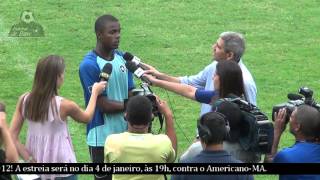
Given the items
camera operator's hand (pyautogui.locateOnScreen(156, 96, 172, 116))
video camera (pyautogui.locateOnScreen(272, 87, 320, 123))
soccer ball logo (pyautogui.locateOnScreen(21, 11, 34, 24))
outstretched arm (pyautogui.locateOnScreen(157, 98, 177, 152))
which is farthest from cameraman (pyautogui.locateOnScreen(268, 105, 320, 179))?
soccer ball logo (pyautogui.locateOnScreen(21, 11, 34, 24))

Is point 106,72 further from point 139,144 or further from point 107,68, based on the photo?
point 139,144

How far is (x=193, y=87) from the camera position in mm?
7793

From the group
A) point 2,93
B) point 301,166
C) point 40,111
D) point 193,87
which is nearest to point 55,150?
point 40,111

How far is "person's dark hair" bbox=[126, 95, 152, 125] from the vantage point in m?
6.38

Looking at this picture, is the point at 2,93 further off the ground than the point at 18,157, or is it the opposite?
the point at 18,157

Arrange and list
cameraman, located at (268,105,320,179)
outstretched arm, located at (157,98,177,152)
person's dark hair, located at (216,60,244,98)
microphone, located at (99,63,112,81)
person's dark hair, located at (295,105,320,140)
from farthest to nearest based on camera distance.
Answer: microphone, located at (99,63,112,81)
person's dark hair, located at (216,60,244,98)
outstretched arm, located at (157,98,177,152)
person's dark hair, located at (295,105,320,140)
cameraman, located at (268,105,320,179)

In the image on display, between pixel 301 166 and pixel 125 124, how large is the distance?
6.88 ft

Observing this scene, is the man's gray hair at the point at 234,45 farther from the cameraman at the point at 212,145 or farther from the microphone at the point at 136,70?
the cameraman at the point at 212,145

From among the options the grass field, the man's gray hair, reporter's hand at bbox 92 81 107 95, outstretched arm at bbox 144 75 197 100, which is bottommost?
the grass field

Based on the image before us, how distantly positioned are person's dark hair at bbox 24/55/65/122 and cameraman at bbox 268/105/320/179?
181 centimetres

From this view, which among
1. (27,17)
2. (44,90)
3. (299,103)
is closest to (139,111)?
(44,90)

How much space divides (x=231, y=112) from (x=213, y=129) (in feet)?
1.88

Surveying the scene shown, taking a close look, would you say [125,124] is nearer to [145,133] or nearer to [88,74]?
[88,74]

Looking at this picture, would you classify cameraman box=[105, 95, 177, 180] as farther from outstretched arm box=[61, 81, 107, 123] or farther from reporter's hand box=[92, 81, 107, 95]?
reporter's hand box=[92, 81, 107, 95]
